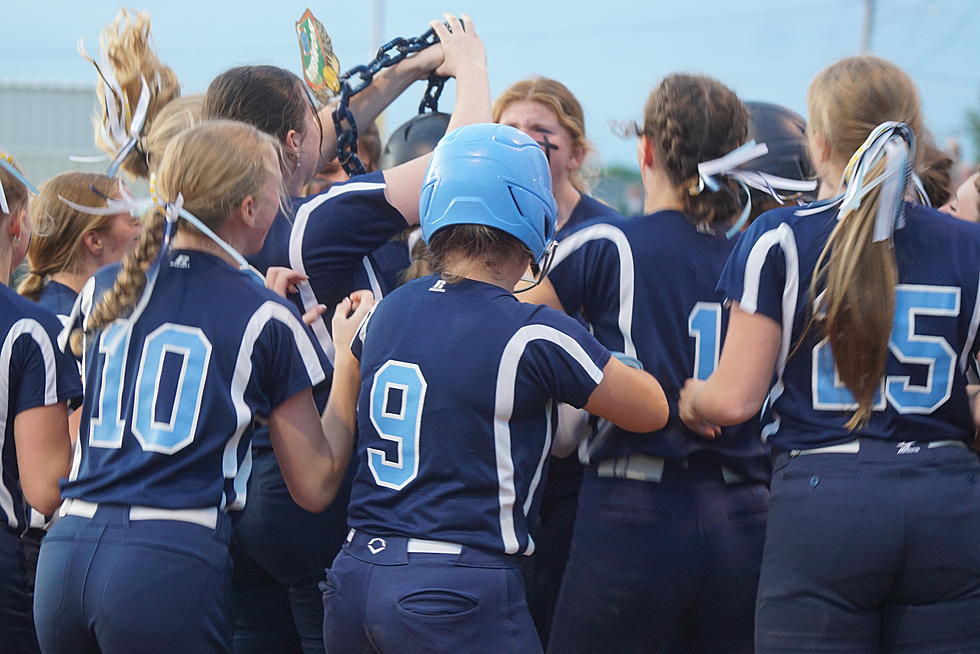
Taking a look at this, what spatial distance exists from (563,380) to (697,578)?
90 cm

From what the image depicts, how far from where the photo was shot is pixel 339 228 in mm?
3658

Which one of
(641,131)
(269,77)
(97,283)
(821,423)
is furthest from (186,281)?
(821,423)

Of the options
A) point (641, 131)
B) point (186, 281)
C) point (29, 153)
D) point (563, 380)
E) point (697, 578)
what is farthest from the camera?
point (29, 153)

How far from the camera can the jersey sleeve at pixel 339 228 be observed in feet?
11.9

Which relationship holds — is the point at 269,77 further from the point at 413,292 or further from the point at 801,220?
the point at 801,220

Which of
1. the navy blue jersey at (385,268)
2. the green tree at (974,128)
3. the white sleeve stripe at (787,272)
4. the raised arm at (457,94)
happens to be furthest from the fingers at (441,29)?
the green tree at (974,128)

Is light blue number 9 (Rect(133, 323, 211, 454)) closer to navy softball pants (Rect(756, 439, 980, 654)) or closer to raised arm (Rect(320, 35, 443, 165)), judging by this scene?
raised arm (Rect(320, 35, 443, 165))

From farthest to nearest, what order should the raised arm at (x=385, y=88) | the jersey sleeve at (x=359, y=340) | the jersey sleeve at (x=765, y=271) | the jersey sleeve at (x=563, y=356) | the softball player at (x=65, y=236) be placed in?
the softball player at (x=65, y=236) → the raised arm at (x=385, y=88) → the jersey sleeve at (x=359, y=340) → the jersey sleeve at (x=765, y=271) → the jersey sleeve at (x=563, y=356)

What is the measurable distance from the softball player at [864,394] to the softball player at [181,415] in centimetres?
124

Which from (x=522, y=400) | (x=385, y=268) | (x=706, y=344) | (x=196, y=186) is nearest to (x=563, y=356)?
(x=522, y=400)

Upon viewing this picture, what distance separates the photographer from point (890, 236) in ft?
10.0

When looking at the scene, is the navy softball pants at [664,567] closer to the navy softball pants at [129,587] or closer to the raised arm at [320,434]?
the raised arm at [320,434]

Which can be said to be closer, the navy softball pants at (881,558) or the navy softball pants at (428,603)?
the navy softball pants at (428,603)

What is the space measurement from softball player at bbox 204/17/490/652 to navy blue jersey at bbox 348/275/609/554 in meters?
0.73
